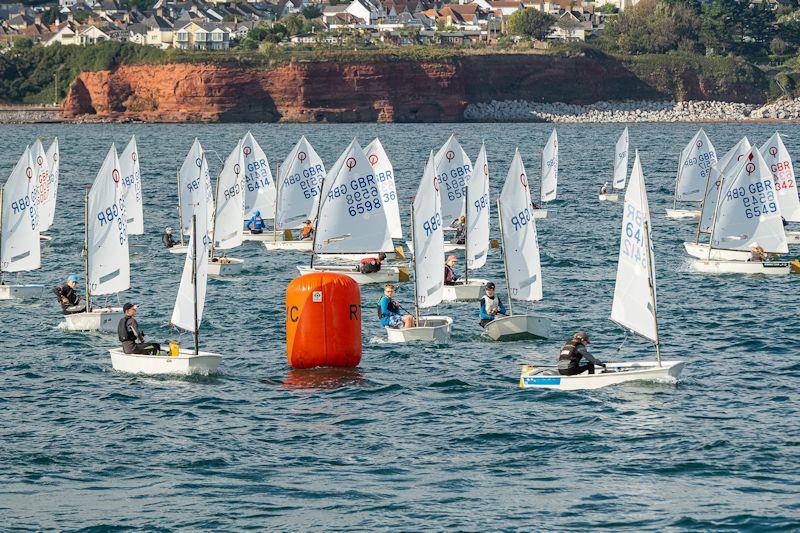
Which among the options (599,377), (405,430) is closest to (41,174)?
(599,377)

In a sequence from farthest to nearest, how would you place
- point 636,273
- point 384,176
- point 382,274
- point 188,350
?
point 384,176
point 382,274
point 188,350
point 636,273

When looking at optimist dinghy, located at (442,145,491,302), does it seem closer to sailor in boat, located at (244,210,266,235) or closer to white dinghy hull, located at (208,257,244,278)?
white dinghy hull, located at (208,257,244,278)

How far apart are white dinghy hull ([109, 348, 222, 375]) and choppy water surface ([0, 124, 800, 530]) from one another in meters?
0.39

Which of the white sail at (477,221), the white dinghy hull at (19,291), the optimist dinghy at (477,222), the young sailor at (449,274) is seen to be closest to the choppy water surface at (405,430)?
the white dinghy hull at (19,291)

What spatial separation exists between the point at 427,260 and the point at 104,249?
10453 millimetres

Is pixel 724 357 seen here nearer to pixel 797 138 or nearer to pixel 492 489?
pixel 492 489

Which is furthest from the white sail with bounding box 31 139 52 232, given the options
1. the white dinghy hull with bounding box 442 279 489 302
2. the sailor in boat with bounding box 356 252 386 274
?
the white dinghy hull with bounding box 442 279 489 302

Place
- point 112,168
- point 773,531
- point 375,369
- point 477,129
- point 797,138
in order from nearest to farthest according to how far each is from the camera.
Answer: point 773,531, point 375,369, point 112,168, point 797,138, point 477,129

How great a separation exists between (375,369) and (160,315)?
38.7ft

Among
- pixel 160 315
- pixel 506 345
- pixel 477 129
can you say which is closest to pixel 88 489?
pixel 506 345

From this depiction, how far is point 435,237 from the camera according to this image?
4241 centimetres

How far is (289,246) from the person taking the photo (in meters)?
62.9

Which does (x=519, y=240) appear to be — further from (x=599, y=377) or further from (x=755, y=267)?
(x=755, y=267)

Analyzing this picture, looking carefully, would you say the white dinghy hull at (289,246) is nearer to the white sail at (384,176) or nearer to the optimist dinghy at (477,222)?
the white sail at (384,176)
